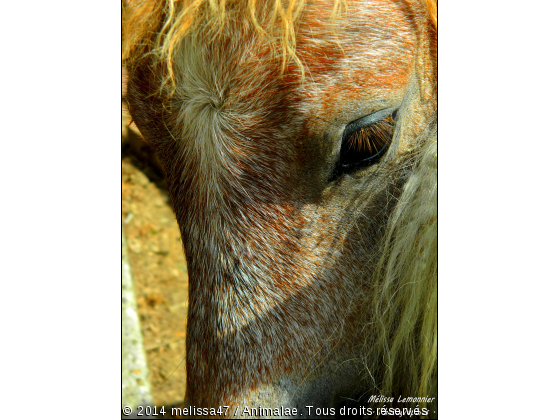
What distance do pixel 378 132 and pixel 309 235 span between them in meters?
0.30

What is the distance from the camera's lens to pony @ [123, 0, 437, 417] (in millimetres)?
1025

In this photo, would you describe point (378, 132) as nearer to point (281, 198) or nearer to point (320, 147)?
point (320, 147)

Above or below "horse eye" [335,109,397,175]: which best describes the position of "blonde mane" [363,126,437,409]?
below

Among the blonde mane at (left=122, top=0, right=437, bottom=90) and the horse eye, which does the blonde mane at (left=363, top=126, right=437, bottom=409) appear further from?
the blonde mane at (left=122, top=0, right=437, bottom=90)

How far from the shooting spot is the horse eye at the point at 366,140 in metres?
1.04

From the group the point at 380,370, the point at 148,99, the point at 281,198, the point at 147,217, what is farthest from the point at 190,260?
the point at 147,217

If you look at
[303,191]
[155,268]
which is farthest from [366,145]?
[155,268]

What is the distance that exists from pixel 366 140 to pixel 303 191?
0.63ft

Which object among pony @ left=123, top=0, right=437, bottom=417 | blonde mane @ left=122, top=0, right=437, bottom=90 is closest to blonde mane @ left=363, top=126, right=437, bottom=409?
pony @ left=123, top=0, right=437, bottom=417

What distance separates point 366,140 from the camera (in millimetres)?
1054
